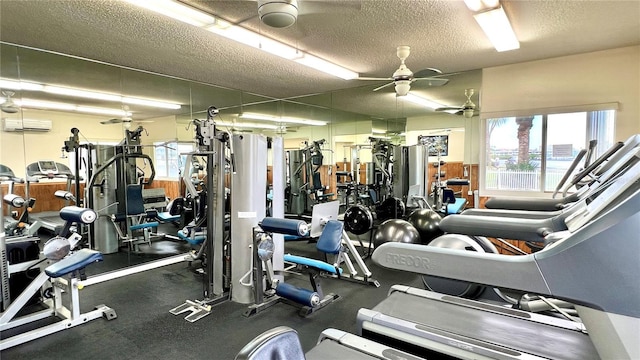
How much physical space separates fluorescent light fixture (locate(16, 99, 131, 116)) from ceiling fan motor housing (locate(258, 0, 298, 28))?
9.93ft

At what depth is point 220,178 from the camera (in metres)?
3.31

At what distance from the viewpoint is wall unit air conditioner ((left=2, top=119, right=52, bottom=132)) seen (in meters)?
3.48

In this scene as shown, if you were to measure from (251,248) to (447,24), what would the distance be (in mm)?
2918

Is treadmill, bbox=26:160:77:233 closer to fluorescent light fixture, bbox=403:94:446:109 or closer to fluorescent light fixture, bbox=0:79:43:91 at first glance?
fluorescent light fixture, bbox=0:79:43:91

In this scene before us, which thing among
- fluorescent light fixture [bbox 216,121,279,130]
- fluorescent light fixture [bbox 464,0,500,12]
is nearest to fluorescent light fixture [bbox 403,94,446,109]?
fluorescent light fixture [bbox 464,0,500,12]

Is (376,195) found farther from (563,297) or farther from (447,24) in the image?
(563,297)

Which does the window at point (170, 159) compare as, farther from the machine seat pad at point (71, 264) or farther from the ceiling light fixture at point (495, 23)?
the ceiling light fixture at point (495, 23)

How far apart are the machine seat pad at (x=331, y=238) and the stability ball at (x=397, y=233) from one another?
3.24 feet

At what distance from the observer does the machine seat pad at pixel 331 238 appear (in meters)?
3.35

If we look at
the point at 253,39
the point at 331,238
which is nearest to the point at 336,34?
the point at 253,39

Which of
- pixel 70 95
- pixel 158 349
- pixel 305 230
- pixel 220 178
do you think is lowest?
pixel 158 349

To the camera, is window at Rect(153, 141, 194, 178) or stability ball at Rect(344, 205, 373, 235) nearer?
stability ball at Rect(344, 205, 373, 235)

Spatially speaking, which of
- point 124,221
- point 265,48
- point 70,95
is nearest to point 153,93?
point 70,95

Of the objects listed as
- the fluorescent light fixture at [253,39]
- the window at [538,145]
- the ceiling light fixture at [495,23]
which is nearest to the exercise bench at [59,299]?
the fluorescent light fixture at [253,39]
